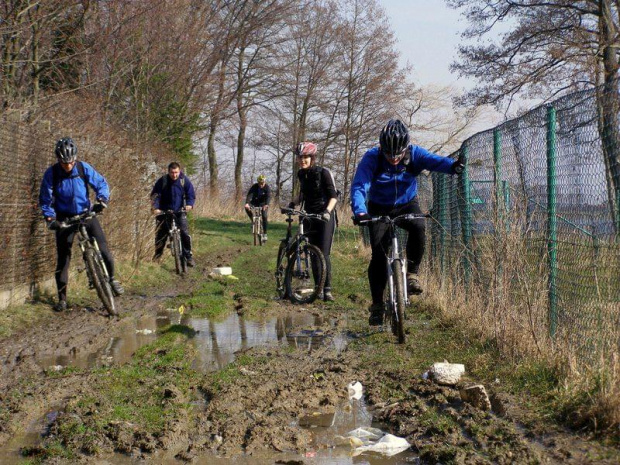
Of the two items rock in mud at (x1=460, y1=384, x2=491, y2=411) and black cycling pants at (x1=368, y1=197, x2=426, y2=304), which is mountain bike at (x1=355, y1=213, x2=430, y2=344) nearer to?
black cycling pants at (x1=368, y1=197, x2=426, y2=304)

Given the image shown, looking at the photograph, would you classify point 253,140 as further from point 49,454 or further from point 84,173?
point 49,454

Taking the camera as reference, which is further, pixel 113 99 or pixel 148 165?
pixel 113 99

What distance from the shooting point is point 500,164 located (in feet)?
24.9

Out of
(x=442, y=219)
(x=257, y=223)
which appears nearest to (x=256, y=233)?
(x=257, y=223)

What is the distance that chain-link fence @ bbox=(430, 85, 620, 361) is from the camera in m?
4.89

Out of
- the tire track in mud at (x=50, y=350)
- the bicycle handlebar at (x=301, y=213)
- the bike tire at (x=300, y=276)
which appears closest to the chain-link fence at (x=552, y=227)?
the bicycle handlebar at (x=301, y=213)

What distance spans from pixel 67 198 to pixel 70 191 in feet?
0.32

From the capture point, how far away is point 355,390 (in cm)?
587

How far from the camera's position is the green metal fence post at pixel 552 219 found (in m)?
5.94

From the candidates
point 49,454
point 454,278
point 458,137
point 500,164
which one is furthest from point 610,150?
point 458,137

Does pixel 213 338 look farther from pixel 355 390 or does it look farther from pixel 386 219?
pixel 355 390

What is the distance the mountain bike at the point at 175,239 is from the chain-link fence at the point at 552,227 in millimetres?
7066

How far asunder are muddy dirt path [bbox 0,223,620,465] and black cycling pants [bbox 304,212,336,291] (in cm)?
260

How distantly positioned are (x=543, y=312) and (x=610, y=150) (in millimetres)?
1902
